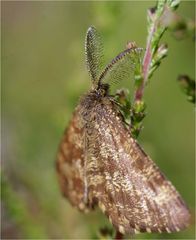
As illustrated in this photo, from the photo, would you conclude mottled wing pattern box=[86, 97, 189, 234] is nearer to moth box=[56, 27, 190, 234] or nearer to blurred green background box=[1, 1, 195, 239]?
moth box=[56, 27, 190, 234]

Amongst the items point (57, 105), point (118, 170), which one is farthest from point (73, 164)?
point (57, 105)

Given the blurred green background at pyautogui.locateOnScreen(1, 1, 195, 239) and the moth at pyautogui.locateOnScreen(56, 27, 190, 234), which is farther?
the blurred green background at pyautogui.locateOnScreen(1, 1, 195, 239)

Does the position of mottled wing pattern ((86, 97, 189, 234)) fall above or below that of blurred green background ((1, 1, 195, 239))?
below

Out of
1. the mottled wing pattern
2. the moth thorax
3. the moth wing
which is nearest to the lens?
the mottled wing pattern

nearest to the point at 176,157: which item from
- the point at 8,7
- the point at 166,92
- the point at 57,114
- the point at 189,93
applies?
the point at 166,92

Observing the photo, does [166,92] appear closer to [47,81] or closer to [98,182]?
[47,81]

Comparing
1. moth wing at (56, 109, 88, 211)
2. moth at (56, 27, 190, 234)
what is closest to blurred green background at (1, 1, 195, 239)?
moth wing at (56, 109, 88, 211)

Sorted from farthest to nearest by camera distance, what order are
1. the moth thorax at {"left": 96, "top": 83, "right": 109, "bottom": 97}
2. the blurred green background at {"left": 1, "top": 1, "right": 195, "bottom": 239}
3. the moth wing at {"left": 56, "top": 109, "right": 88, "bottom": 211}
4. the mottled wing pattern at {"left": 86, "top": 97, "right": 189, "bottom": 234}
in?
1. the blurred green background at {"left": 1, "top": 1, "right": 195, "bottom": 239}
2. the moth wing at {"left": 56, "top": 109, "right": 88, "bottom": 211}
3. the moth thorax at {"left": 96, "top": 83, "right": 109, "bottom": 97}
4. the mottled wing pattern at {"left": 86, "top": 97, "right": 189, "bottom": 234}
